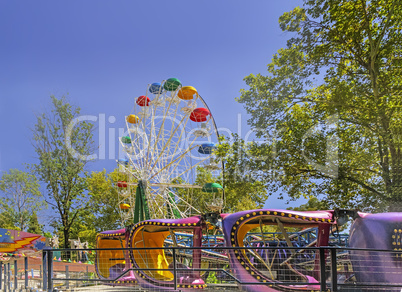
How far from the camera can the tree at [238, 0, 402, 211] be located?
11.0 meters

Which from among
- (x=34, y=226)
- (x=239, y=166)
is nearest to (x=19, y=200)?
(x=34, y=226)

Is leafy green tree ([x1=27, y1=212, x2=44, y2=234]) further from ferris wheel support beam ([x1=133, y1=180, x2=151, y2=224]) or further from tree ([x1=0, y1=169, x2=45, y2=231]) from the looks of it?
ferris wheel support beam ([x1=133, y1=180, x2=151, y2=224])

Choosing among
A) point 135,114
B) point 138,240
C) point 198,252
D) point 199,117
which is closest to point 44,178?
point 135,114

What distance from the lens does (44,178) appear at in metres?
23.5

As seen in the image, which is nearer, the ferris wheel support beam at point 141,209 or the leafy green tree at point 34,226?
the ferris wheel support beam at point 141,209

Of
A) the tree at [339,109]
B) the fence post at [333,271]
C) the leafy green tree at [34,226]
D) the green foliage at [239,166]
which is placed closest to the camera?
the fence post at [333,271]

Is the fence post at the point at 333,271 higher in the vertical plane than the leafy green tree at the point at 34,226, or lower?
higher

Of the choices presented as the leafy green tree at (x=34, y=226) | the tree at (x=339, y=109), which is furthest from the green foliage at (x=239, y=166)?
the leafy green tree at (x=34, y=226)

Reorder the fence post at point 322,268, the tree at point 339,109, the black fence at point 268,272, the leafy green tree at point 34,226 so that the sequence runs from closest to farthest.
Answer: the fence post at point 322,268, the black fence at point 268,272, the tree at point 339,109, the leafy green tree at point 34,226

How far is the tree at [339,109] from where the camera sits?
1096 centimetres

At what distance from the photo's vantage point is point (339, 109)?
1186 centimetres

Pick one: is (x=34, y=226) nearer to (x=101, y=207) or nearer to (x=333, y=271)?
(x=101, y=207)

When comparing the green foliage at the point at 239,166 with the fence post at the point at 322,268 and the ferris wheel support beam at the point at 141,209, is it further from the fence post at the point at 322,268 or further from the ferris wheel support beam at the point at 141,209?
the fence post at the point at 322,268

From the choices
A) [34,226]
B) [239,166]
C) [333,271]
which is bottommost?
[34,226]
